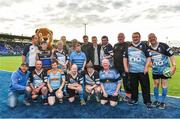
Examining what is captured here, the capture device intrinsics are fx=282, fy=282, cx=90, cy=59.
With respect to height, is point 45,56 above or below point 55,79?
above

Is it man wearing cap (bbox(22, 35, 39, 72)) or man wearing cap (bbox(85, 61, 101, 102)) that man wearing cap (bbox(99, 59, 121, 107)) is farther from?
man wearing cap (bbox(22, 35, 39, 72))

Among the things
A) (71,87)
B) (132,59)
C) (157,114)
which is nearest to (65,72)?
(71,87)

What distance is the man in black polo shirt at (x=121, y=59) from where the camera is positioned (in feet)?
26.8

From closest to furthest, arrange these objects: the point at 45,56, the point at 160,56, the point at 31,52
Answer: the point at 160,56, the point at 45,56, the point at 31,52

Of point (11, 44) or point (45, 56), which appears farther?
point (11, 44)

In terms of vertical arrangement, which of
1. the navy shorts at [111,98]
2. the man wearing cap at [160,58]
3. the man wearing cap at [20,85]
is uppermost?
the man wearing cap at [160,58]

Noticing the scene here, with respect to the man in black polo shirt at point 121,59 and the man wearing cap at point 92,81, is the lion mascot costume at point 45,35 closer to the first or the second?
the man wearing cap at point 92,81

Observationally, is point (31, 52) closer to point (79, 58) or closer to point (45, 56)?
point (45, 56)

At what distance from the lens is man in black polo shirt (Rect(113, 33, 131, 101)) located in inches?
322

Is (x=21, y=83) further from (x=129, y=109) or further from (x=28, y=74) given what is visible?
(x=129, y=109)

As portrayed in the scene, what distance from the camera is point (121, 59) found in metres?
8.37

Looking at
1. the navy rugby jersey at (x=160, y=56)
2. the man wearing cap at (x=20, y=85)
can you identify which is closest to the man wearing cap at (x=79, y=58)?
the man wearing cap at (x=20, y=85)

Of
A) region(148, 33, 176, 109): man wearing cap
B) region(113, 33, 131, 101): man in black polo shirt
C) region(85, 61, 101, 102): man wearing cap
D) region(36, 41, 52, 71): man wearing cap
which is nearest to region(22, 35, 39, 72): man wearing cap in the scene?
region(36, 41, 52, 71): man wearing cap

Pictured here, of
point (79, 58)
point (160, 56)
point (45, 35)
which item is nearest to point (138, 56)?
point (160, 56)
